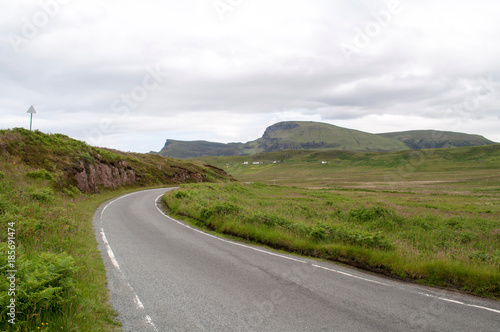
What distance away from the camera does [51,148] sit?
30.8 metres

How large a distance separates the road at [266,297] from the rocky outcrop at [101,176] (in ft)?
74.0

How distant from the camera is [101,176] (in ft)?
118

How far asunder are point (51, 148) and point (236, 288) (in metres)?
31.3

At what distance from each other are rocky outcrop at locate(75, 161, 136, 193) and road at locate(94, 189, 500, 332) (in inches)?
888

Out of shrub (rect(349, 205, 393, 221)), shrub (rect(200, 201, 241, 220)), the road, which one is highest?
shrub (rect(200, 201, 241, 220))

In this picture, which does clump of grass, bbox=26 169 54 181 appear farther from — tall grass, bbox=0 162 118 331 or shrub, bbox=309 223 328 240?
shrub, bbox=309 223 328 240

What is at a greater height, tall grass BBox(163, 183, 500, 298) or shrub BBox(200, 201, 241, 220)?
shrub BBox(200, 201, 241, 220)

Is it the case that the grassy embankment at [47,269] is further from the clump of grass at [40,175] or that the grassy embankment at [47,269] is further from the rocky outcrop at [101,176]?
the rocky outcrop at [101,176]

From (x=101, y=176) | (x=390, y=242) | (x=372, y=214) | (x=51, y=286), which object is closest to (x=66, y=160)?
(x=101, y=176)

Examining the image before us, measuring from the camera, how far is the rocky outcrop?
3031cm

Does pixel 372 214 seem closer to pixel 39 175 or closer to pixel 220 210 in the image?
pixel 220 210

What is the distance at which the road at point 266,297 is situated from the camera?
18.8 feet

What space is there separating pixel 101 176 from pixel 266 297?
34.6 metres

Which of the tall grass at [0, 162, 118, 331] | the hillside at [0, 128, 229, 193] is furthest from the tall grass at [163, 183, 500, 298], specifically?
the hillside at [0, 128, 229, 193]
